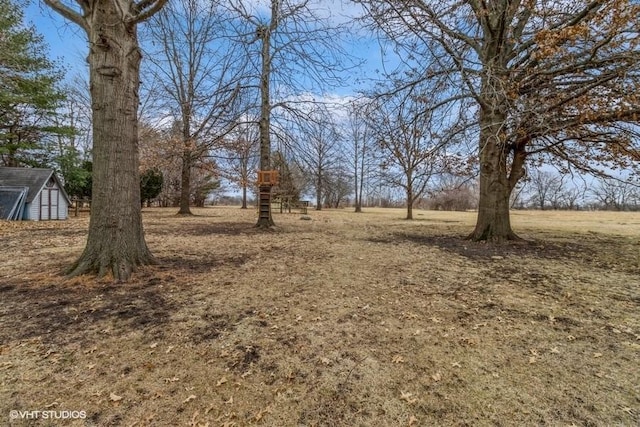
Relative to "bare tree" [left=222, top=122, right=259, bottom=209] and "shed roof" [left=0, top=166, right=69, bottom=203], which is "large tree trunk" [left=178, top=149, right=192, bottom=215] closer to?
"bare tree" [left=222, top=122, right=259, bottom=209]

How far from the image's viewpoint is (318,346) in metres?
2.57

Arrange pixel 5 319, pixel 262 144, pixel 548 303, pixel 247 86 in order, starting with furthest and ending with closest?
pixel 262 144 < pixel 247 86 < pixel 548 303 < pixel 5 319

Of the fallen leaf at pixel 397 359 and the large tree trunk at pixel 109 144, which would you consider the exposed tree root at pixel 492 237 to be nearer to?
the fallen leaf at pixel 397 359

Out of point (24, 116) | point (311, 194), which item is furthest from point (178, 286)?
point (311, 194)

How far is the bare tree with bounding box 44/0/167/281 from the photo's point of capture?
3.93 m

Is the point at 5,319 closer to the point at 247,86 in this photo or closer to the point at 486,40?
the point at 247,86

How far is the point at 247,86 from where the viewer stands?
8.30 metres

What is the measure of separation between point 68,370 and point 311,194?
3390 cm

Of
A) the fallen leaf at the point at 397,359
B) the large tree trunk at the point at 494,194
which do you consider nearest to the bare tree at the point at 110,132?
the fallen leaf at the point at 397,359

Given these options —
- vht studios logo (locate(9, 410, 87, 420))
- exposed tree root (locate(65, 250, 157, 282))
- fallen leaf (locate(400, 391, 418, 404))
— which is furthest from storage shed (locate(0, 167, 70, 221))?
fallen leaf (locate(400, 391, 418, 404))

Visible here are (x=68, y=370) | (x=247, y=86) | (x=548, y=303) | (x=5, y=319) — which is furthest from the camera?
(x=247, y=86)

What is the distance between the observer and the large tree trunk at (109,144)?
12.9ft

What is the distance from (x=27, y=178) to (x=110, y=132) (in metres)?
11.3

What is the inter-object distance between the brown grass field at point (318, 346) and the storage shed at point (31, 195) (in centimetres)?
852
